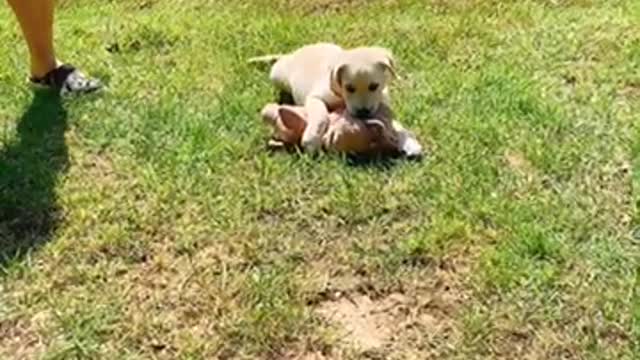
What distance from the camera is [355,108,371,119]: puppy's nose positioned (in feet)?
11.8

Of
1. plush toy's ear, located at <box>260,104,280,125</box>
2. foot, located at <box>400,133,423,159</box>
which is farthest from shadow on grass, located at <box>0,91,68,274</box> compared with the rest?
foot, located at <box>400,133,423,159</box>

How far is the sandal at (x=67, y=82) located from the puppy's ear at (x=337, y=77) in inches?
40.9

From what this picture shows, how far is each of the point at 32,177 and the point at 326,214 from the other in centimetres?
96

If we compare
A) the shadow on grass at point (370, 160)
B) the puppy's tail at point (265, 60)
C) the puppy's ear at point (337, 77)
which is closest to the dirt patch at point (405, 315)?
the shadow on grass at point (370, 160)

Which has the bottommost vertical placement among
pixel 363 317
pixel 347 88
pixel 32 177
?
pixel 32 177

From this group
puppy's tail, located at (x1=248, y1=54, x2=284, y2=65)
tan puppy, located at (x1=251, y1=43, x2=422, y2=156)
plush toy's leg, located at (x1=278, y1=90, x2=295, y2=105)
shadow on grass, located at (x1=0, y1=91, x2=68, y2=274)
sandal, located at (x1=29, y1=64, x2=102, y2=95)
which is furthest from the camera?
puppy's tail, located at (x1=248, y1=54, x2=284, y2=65)

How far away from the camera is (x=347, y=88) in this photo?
11.7ft

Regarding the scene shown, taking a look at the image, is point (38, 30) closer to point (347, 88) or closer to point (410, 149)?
point (347, 88)

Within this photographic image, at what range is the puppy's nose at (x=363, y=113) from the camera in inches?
141

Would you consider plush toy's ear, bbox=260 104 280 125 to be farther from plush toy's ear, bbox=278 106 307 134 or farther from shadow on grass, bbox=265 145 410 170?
shadow on grass, bbox=265 145 410 170

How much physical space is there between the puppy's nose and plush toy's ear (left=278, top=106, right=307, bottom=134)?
0.17 m

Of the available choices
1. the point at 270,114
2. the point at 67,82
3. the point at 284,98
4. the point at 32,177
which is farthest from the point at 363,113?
the point at 67,82

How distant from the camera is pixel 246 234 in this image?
10.7ft

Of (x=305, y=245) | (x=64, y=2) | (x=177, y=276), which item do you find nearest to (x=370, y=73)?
(x=305, y=245)
